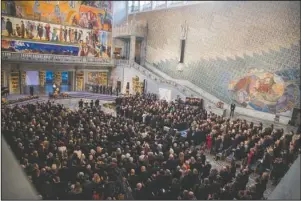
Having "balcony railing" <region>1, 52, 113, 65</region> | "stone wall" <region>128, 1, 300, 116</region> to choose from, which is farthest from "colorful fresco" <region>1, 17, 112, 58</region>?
"stone wall" <region>128, 1, 300, 116</region>

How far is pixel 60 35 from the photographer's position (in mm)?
22156

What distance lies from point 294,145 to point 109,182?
23.4 ft

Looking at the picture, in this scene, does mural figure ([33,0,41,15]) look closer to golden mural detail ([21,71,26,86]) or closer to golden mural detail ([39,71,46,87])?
golden mural detail ([39,71,46,87])

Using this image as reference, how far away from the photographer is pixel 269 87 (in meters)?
16.0

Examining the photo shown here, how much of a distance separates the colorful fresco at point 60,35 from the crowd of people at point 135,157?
1076 centimetres

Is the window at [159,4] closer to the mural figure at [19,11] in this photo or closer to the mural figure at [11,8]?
the mural figure at [19,11]

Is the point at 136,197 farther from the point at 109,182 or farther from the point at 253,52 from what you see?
the point at 253,52

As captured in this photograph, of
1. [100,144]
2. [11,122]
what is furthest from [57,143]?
[11,122]

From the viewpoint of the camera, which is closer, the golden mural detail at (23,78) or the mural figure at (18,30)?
the mural figure at (18,30)

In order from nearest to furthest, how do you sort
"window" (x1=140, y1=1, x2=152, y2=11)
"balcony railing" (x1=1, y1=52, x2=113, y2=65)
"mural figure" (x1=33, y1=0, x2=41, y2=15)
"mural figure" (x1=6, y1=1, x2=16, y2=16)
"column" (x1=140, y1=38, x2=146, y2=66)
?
"balcony railing" (x1=1, y1=52, x2=113, y2=65) < "mural figure" (x1=6, y1=1, x2=16, y2=16) < "mural figure" (x1=33, y1=0, x2=41, y2=15) < "window" (x1=140, y1=1, x2=152, y2=11) < "column" (x1=140, y1=38, x2=146, y2=66)

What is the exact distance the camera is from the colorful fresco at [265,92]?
1509cm

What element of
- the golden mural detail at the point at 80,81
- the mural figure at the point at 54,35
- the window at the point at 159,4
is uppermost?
the window at the point at 159,4

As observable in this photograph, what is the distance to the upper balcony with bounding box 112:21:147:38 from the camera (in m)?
23.7

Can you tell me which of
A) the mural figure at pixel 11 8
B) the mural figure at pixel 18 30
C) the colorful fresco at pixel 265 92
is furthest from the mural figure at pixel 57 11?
the colorful fresco at pixel 265 92
